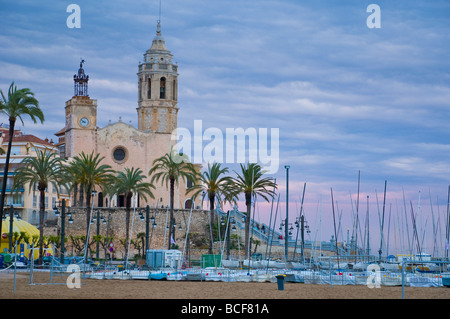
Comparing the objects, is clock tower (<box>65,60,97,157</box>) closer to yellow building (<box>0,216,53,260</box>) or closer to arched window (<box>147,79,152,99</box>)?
arched window (<box>147,79,152,99</box>)

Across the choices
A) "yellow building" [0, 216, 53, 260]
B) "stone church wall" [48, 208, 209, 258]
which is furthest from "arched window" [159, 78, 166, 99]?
"yellow building" [0, 216, 53, 260]

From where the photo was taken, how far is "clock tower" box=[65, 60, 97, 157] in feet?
293

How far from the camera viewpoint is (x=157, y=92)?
94188 mm

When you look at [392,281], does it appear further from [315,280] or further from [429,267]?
[429,267]

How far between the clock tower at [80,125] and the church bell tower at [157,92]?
273 inches

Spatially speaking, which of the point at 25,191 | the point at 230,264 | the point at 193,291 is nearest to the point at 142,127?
the point at 25,191

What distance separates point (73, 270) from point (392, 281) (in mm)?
17919

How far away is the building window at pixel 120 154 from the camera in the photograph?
3617 inches

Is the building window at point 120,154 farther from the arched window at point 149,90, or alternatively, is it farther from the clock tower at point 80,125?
the arched window at point 149,90

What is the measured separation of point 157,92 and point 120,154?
9.26m

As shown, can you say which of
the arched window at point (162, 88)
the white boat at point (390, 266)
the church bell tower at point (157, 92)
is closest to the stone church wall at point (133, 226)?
the church bell tower at point (157, 92)

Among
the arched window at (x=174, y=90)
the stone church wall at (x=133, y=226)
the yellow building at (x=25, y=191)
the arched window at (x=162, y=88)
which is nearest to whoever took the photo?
the stone church wall at (x=133, y=226)

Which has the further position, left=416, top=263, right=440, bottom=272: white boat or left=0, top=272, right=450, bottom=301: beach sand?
left=416, top=263, right=440, bottom=272: white boat
